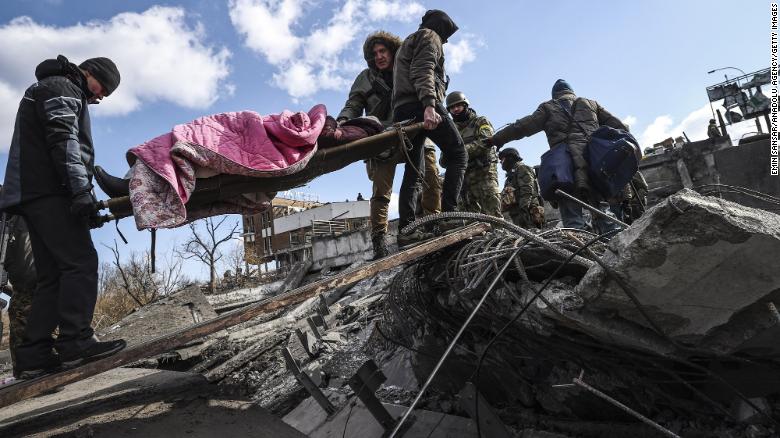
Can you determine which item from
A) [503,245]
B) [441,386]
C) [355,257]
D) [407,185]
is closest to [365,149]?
[407,185]

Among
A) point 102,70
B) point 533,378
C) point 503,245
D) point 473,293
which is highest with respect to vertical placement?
point 102,70

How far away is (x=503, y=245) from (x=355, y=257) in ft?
43.8

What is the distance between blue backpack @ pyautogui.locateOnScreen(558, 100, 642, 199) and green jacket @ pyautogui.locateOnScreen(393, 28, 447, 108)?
1.36 m

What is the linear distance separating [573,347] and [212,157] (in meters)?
2.04

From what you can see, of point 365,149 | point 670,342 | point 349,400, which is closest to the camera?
point 670,342

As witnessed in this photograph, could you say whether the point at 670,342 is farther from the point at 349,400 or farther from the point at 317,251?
the point at 317,251

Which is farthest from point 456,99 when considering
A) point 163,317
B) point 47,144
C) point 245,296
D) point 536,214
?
point 245,296

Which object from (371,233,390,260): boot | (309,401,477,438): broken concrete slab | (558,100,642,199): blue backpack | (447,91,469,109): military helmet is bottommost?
(309,401,477,438): broken concrete slab

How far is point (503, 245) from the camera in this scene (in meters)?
2.23

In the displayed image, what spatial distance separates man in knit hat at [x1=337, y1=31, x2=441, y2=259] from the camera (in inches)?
134

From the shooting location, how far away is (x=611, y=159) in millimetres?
3328

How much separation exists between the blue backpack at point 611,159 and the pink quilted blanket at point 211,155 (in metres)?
2.30

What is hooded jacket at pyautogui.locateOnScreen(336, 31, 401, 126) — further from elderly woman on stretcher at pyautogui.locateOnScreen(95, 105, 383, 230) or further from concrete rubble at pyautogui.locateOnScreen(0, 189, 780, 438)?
concrete rubble at pyautogui.locateOnScreen(0, 189, 780, 438)

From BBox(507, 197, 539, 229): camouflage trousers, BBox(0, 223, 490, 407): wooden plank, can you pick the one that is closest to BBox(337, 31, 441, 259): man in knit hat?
BBox(0, 223, 490, 407): wooden plank
